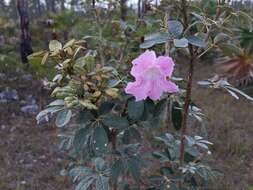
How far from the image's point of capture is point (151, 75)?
40.9 inches

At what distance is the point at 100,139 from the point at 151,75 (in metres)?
0.24

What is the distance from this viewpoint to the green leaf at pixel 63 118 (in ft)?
3.68

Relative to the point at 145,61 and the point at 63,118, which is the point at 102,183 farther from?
the point at 145,61

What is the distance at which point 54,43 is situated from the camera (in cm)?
118

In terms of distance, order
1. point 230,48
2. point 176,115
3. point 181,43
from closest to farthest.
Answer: point 181,43 < point 230,48 < point 176,115

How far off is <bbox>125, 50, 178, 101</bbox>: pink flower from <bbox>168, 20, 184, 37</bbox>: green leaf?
0.09 metres

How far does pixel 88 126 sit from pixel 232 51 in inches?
17.2

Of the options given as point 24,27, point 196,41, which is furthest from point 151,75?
point 24,27

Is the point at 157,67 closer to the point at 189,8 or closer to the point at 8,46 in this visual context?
the point at 189,8

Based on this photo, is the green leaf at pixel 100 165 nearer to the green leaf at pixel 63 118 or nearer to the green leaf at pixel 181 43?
the green leaf at pixel 63 118

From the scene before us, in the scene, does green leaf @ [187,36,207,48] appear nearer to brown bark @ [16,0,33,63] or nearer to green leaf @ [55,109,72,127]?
green leaf @ [55,109,72,127]

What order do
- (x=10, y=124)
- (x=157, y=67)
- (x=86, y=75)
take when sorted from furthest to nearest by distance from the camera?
1. (x=10, y=124)
2. (x=86, y=75)
3. (x=157, y=67)

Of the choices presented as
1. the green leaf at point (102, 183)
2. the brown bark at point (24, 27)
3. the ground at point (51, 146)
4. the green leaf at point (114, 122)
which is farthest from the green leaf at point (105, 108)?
the brown bark at point (24, 27)

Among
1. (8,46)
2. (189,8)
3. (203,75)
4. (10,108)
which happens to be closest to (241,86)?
(203,75)
